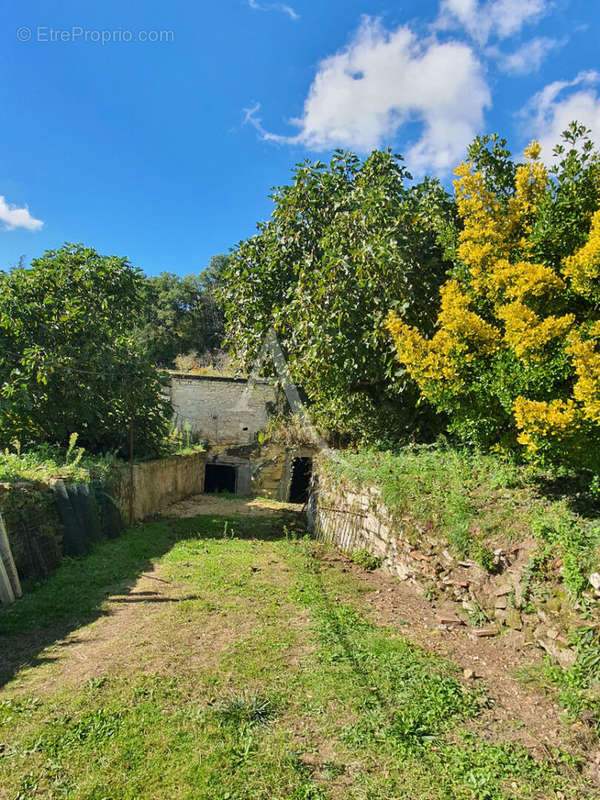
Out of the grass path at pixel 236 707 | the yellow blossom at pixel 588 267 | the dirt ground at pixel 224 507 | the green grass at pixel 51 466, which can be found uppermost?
the yellow blossom at pixel 588 267

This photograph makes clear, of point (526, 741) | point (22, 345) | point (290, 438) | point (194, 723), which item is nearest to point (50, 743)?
point (194, 723)

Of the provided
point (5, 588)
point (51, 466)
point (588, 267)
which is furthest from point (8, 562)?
point (588, 267)

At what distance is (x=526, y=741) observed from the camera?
3354mm

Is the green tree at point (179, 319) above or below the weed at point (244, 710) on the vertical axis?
above

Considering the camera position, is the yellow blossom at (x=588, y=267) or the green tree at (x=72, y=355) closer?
the yellow blossom at (x=588, y=267)

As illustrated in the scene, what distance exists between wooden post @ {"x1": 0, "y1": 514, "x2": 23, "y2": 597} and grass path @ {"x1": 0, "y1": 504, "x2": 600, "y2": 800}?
196 millimetres

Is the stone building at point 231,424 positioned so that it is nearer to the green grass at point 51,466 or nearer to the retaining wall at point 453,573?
the green grass at point 51,466

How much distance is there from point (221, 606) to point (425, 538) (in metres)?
2.79

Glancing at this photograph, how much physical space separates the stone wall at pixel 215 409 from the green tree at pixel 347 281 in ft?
27.3

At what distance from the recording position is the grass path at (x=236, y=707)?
114 inches

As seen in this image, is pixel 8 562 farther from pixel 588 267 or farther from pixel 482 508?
pixel 588 267

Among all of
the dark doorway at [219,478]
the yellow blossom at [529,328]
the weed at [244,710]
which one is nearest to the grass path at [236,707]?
the weed at [244,710]

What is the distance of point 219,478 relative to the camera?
21.0 metres

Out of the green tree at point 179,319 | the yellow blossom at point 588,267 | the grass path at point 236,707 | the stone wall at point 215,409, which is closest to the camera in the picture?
the grass path at point 236,707
